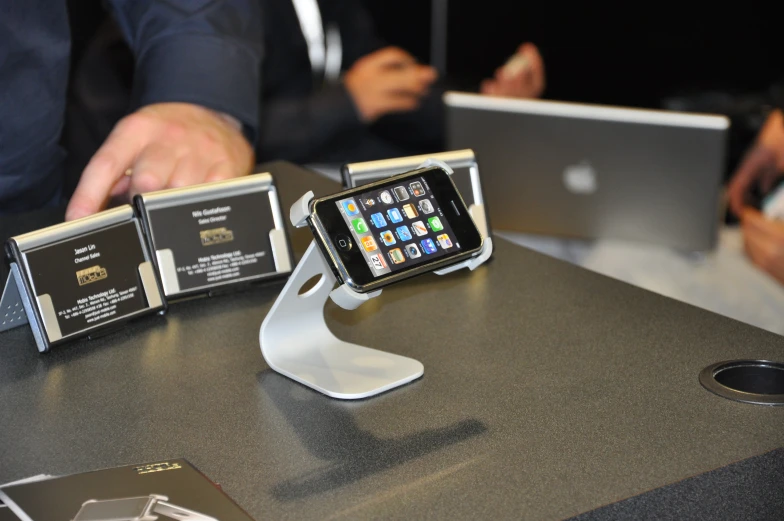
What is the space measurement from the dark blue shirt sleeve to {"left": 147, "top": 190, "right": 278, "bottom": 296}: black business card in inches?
12.3

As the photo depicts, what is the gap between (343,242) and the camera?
29.4 inches

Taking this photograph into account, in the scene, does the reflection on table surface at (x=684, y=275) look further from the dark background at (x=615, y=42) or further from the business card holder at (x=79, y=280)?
the dark background at (x=615, y=42)

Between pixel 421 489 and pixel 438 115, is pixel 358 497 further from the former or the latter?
pixel 438 115

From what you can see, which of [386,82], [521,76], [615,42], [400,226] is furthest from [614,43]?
[400,226]

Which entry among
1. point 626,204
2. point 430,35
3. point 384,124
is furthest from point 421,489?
point 430,35

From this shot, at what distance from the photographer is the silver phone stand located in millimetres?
762

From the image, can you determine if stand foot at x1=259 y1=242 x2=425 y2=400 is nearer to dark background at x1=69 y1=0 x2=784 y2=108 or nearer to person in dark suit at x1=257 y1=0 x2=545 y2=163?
person in dark suit at x1=257 y1=0 x2=545 y2=163

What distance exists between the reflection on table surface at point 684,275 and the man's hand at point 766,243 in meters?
0.12

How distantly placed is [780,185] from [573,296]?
1.63 m

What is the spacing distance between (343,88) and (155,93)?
1870mm

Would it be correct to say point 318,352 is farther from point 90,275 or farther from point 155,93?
point 155,93

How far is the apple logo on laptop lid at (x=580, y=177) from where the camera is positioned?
5.48ft

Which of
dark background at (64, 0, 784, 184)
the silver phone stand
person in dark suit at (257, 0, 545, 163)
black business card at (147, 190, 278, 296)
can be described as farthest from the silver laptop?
dark background at (64, 0, 784, 184)

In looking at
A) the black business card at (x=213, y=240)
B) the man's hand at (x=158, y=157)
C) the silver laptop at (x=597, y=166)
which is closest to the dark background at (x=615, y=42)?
the silver laptop at (x=597, y=166)
